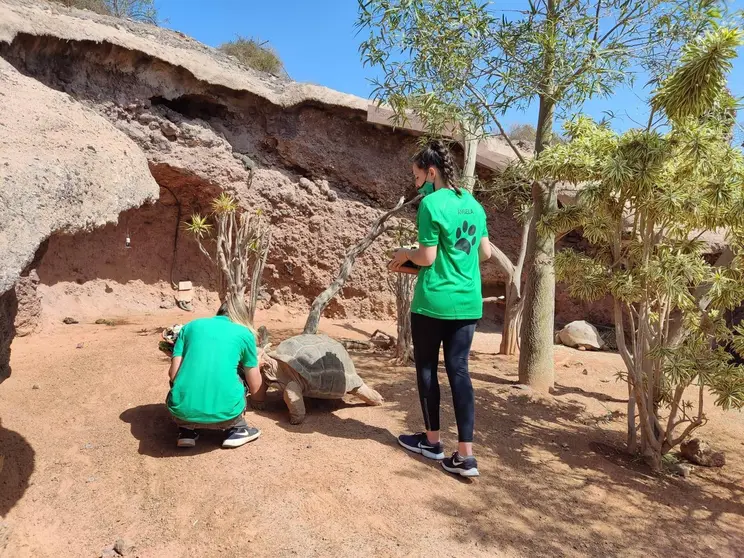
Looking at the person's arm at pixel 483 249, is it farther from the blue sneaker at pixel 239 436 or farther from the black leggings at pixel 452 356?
the blue sneaker at pixel 239 436

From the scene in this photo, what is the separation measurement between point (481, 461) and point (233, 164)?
6.64 metres

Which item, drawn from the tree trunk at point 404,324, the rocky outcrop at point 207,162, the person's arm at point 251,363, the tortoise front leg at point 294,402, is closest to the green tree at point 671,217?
the tortoise front leg at point 294,402

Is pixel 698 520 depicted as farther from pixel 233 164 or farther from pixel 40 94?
pixel 233 164

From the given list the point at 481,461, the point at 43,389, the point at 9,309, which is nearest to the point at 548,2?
the point at 481,461

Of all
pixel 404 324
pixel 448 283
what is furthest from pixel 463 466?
pixel 404 324

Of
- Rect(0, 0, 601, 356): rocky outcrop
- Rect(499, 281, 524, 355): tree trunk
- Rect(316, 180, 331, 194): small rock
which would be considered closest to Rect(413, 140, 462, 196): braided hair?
Rect(499, 281, 524, 355): tree trunk

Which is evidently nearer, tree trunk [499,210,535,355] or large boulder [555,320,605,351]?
tree trunk [499,210,535,355]

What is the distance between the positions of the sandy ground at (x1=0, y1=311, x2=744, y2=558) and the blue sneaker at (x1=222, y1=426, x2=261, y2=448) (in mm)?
53

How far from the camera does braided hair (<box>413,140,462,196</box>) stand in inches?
116

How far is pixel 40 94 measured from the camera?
3213mm

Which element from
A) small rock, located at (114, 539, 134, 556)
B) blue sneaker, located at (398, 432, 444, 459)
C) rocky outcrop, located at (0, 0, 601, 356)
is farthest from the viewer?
rocky outcrop, located at (0, 0, 601, 356)

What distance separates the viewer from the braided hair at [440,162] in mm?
2959

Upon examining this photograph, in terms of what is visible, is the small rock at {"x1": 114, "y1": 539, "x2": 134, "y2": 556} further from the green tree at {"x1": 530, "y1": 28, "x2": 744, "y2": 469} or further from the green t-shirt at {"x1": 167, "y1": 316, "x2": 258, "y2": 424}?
the green tree at {"x1": 530, "y1": 28, "x2": 744, "y2": 469}

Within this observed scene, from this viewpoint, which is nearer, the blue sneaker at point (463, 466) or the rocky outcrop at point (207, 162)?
the blue sneaker at point (463, 466)
